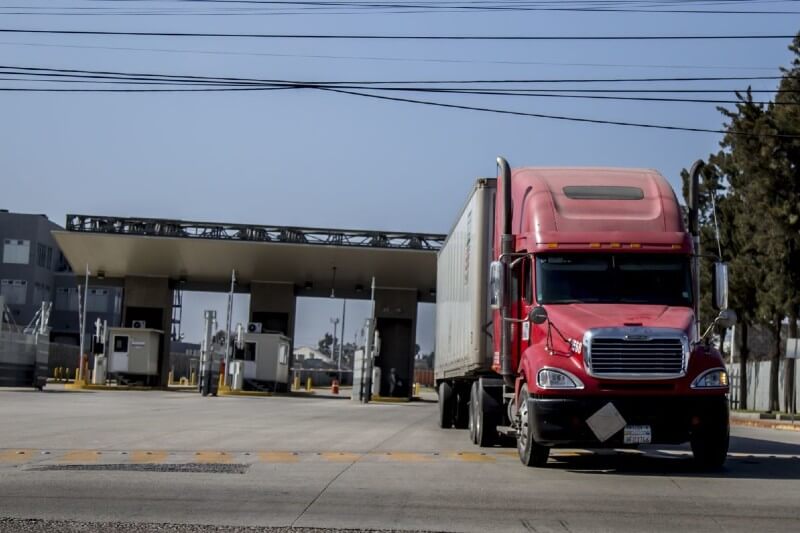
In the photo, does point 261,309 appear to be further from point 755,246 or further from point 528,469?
point 528,469

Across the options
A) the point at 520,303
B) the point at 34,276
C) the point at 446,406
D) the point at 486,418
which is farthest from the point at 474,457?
the point at 34,276

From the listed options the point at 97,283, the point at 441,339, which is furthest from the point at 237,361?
the point at 441,339

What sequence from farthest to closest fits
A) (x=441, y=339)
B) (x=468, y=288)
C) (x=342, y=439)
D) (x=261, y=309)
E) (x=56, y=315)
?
(x=56, y=315) < (x=261, y=309) < (x=441, y=339) < (x=342, y=439) < (x=468, y=288)

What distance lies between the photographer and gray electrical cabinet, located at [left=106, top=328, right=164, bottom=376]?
188 ft

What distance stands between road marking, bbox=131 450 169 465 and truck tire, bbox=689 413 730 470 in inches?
278

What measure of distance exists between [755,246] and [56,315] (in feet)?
224

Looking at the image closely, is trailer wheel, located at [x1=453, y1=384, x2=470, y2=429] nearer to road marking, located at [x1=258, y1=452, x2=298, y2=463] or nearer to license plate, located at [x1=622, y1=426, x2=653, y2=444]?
road marking, located at [x1=258, y1=452, x2=298, y2=463]

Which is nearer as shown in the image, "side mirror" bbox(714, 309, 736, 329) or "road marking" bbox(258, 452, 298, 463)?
"side mirror" bbox(714, 309, 736, 329)

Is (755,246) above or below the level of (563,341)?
above

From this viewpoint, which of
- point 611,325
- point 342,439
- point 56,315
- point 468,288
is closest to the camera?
point 611,325

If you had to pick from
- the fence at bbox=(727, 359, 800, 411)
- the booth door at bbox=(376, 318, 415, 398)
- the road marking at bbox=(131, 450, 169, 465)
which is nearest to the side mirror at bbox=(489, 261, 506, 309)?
the road marking at bbox=(131, 450, 169, 465)

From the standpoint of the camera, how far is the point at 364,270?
2362 inches

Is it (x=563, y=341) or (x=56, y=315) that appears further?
(x=56, y=315)

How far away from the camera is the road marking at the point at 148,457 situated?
15203mm
